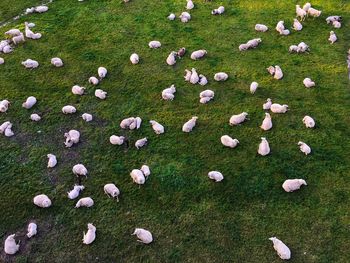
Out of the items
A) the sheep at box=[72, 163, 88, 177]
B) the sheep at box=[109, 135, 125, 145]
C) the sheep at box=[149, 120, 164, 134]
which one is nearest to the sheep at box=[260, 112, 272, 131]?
the sheep at box=[149, 120, 164, 134]

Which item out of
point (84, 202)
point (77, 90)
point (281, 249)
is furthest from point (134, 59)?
point (281, 249)

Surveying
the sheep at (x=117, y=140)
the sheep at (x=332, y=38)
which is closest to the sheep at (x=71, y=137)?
the sheep at (x=117, y=140)

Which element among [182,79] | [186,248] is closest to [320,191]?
[186,248]

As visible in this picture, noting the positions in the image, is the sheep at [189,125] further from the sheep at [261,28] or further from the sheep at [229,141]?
the sheep at [261,28]

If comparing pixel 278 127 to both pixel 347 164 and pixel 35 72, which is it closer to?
pixel 347 164

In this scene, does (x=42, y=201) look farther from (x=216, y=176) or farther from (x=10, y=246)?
(x=216, y=176)
